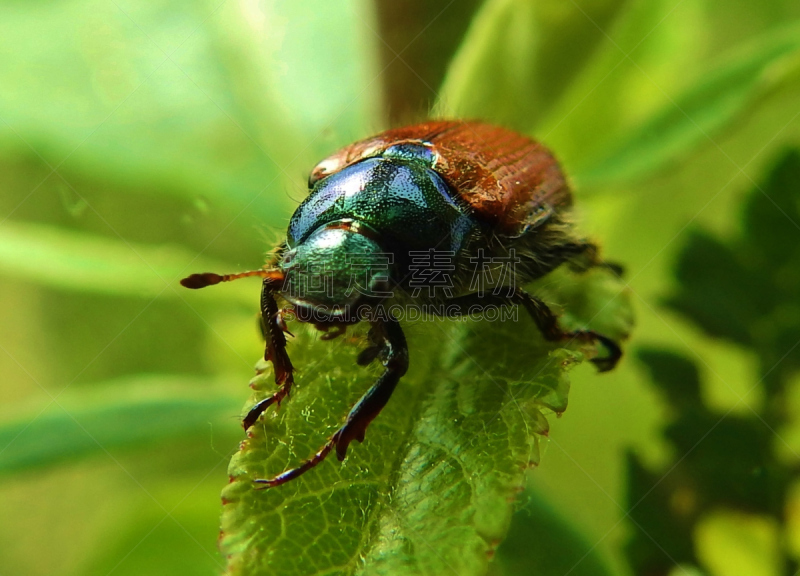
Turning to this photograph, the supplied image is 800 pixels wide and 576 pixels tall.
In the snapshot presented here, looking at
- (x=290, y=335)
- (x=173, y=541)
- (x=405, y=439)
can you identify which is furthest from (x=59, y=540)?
(x=405, y=439)

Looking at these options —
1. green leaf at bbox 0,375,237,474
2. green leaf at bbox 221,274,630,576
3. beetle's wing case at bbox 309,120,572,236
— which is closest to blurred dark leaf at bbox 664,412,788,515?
green leaf at bbox 221,274,630,576

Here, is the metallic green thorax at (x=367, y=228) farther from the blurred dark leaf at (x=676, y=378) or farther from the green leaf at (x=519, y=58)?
the blurred dark leaf at (x=676, y=378)

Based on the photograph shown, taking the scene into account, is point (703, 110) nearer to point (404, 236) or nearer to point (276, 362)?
point (404, 236)

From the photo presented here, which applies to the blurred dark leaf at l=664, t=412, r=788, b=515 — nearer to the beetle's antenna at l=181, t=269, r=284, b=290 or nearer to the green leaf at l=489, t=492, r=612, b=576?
the green leaf at l=489, t=492, r=612, b=576

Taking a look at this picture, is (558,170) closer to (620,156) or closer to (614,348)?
(620,156)

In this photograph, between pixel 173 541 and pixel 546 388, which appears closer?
pixel 546 388

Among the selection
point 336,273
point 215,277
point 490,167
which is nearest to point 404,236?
point 336,273

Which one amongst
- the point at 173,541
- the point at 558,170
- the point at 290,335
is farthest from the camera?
the point at 173,541
